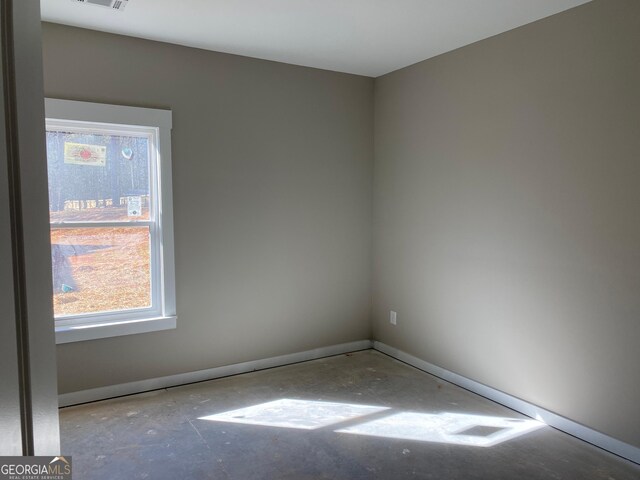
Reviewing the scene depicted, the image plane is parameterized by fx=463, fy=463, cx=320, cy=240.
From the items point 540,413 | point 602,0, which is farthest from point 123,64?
point 540,413

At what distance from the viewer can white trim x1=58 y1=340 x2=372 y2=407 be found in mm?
3367

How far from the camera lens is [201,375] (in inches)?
149

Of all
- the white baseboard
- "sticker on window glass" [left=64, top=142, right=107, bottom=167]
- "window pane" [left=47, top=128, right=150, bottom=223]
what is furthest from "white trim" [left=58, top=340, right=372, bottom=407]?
"sticker on window glass" [left=64, top=142, right=107, bottom=167]

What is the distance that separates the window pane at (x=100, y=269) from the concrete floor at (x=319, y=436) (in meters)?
0.73

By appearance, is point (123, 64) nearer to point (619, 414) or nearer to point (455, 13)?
point (455, 13)

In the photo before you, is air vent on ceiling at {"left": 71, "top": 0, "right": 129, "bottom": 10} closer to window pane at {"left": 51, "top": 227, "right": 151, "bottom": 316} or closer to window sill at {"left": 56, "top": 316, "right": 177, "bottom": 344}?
window pane at {"left": 51, "top": 227, "right": 151, "bottom": 316}

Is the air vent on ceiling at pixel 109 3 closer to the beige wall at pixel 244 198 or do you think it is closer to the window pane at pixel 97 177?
the beige wall at pixel 244 198

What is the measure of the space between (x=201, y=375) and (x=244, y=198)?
1499 millimetres

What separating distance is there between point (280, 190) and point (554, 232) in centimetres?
218

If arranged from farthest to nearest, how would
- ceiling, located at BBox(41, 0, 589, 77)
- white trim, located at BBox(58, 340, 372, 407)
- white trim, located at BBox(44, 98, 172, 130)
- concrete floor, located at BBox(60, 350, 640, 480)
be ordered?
white trim, located at BBox(58, 340, 372, 407) < white trim, located at BBox(44, 98, 172, 130) < ceiling, located at BBox(41, 0, 589, 77) < concrete floor, located at BBox(60, 350, 640, 480)

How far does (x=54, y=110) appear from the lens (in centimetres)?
312

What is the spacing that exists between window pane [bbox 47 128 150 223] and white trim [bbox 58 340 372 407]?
4.14 ft

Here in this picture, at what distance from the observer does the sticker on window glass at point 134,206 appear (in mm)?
3525

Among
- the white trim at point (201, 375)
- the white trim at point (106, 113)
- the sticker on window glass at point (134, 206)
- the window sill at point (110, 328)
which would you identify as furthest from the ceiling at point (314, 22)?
the white trim at point (201, 375)
